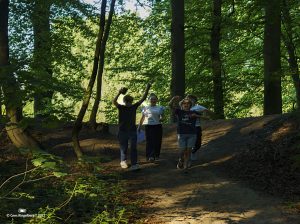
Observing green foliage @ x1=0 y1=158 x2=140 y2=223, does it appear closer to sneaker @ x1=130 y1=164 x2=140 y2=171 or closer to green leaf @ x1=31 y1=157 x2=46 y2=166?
green leaf @ x1=31 y1=157 x2=46 y2=166

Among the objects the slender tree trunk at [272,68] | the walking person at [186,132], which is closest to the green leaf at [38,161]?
the walking person at [186,132]

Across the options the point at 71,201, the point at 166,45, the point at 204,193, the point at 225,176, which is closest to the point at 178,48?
the point at 166,45

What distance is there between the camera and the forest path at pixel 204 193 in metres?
7.18

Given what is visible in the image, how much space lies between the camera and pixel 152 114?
37.6ft

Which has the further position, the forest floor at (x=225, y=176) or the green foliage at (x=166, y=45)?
the green foliage at (x=166, y=45)

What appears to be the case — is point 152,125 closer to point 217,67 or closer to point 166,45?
point 217,67

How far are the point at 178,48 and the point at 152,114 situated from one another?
770 cm

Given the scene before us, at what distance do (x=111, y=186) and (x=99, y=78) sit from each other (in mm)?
7220

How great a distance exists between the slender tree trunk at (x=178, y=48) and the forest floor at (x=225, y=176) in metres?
4.18

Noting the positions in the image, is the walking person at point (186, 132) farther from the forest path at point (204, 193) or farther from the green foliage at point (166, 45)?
the green foliage at point (166, 45)

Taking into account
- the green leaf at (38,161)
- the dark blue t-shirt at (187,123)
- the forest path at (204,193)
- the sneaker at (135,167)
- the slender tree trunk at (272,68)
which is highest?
the slender tree trunk at (272,68)

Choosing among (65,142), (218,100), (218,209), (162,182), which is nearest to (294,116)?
(162,182)

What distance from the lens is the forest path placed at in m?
7.18

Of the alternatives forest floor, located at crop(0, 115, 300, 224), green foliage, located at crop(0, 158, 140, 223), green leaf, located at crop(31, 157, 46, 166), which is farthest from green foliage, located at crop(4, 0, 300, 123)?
green leaf, located at crop(31, 157, 46, 166)
